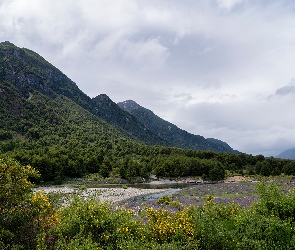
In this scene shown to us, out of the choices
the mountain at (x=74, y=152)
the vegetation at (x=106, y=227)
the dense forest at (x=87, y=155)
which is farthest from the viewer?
the dense forest at (x=87, y=155)

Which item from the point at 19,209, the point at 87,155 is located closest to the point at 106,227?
the point at 19,209

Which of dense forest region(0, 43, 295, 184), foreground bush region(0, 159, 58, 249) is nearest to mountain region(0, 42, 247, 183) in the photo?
dense forest region(0, 43, 295, 184)

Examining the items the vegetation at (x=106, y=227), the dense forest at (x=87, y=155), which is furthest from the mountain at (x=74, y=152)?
the vegetation at (x=106, y=227)

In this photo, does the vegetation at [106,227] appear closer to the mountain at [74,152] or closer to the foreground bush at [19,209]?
the foreground bush at [19,209]

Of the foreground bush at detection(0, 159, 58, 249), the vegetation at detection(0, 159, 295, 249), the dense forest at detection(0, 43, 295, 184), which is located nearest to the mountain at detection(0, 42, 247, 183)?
the dense forest at detection(0, 43, 295, 184)

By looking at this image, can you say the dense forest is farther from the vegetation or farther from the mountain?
the vegetation

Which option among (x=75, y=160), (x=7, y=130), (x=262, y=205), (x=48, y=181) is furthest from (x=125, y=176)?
(x=7, y=130)

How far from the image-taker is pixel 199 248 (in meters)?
10.9

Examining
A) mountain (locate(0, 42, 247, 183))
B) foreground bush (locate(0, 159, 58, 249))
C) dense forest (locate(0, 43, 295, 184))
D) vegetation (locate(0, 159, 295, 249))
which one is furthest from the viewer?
dense forest (locate(0, 43, 295, 184))

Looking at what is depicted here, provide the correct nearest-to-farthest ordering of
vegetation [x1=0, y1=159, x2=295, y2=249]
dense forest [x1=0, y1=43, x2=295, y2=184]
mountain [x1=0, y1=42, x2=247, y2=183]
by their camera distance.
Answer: vegetation [x1=0, y1=159, x2=295, y2=249]
mountain [x1=0, y1=42, x2=247, y2=183]
dense forest [x1=0, y1=43, x2=295, y2=184]

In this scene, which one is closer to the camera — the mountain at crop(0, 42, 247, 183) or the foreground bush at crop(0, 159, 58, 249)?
the foreground bush at crop(0, 159, 58, 249)

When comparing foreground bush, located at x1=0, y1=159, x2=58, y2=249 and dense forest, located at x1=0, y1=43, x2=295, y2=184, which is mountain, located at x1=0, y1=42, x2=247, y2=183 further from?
foreground bush, located at x1=0, y1=159, x2=58, y2=249

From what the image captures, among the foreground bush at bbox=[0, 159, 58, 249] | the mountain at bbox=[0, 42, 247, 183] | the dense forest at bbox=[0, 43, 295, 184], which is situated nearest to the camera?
the foreground bush at bbox=[0, 159, 58, 249]

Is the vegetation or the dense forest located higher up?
the dense forest
